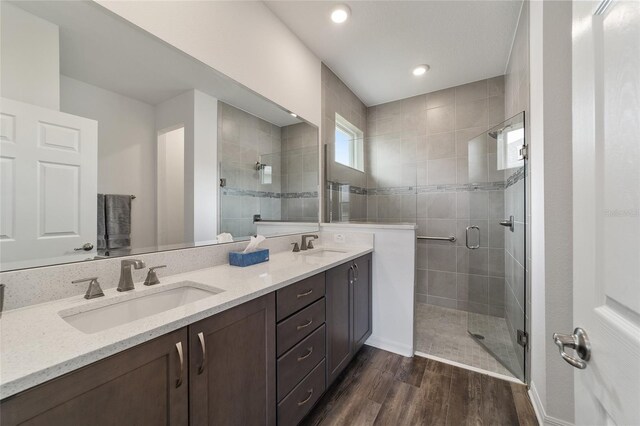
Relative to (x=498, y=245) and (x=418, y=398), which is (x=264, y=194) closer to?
(x=418, y=398)

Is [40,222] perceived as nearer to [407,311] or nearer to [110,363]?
[110,363]

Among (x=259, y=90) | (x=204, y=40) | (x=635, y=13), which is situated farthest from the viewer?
(x=259, y=90)

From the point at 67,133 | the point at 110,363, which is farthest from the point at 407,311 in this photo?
the point at 67,133

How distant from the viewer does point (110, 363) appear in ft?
2.11

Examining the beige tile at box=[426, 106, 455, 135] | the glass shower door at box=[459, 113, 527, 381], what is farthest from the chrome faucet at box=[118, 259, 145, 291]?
the beige tile at box=[426, 106, 455, 135]

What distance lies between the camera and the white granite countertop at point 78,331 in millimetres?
542

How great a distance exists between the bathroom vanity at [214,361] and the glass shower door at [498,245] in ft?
4.61

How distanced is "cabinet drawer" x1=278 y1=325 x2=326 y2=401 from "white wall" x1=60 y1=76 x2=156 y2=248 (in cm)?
89

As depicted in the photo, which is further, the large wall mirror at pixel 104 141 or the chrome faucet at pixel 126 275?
the chrome faucet at pixel 126 275

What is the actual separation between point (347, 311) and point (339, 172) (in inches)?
62.9

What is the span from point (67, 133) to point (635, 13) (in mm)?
1602

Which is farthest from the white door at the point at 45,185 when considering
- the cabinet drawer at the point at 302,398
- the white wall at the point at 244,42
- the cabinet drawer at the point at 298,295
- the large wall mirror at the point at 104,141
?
the cabinet drawer at the point at 302,398

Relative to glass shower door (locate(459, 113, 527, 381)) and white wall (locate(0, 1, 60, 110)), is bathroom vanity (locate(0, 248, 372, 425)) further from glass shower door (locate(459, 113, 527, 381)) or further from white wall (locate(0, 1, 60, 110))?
glass shower door (locate(459, 113, 527, 381))

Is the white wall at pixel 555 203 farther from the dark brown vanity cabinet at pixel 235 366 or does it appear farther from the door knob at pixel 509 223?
the dark brown vanity cabinet at pixel 235 366
